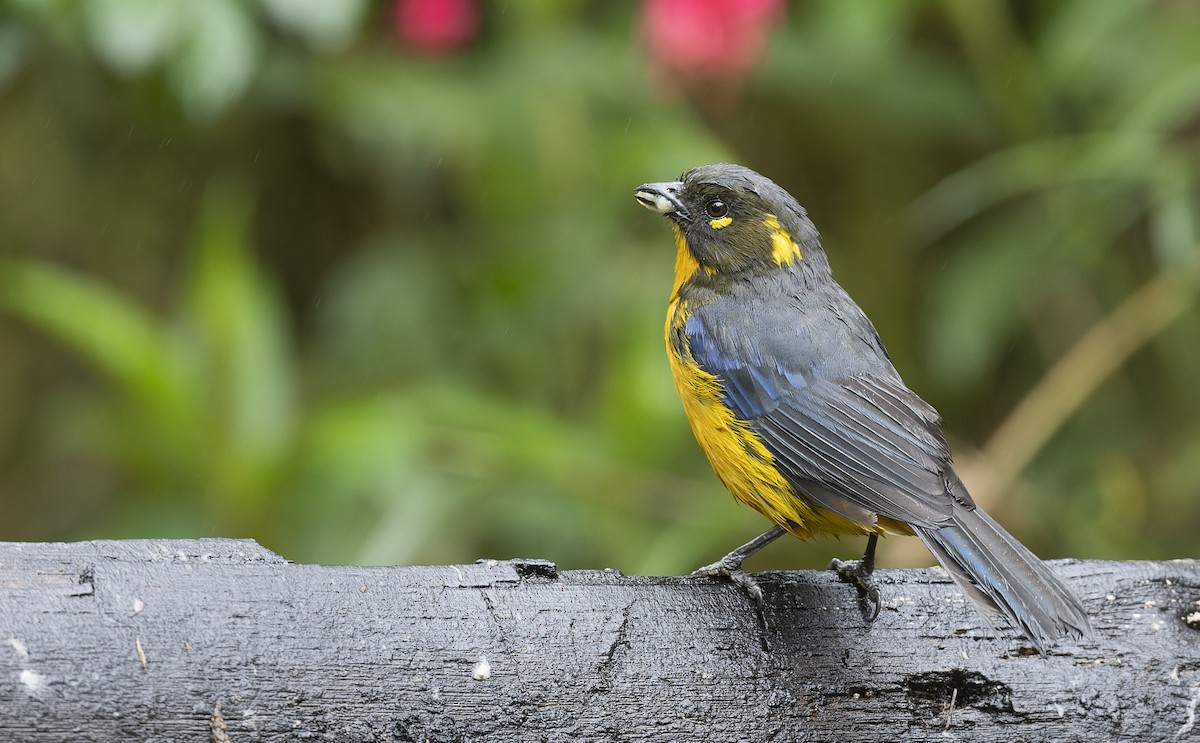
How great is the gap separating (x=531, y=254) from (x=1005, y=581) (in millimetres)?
2954

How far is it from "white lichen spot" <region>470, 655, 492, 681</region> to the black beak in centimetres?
168

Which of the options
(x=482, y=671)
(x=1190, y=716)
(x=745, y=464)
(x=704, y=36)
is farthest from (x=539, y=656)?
(x=704, y=36)

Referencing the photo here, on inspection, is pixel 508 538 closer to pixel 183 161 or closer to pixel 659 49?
pixel 659 49

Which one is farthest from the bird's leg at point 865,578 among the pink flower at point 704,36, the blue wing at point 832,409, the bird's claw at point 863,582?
the pink flower at point 704,36

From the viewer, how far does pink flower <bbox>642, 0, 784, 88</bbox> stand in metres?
4.70

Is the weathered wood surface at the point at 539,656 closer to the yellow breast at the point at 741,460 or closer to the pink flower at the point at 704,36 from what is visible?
the yellow breast at the point at 741,460

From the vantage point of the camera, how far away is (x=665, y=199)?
3768mm

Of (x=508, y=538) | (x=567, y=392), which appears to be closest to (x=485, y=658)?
(x=508, y=538)

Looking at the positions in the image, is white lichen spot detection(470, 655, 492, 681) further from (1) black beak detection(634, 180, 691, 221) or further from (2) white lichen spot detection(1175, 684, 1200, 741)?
(1) black beak detection(634, 180, 691, 221)

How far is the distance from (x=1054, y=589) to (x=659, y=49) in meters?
2.73

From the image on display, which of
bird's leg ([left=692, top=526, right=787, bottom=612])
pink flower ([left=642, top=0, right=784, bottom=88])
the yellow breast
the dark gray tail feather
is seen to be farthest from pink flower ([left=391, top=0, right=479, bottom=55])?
the dark gray tail feather

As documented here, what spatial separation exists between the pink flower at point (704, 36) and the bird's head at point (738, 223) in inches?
43.1

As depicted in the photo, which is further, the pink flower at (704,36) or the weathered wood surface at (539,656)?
the pink flower at (704,36)

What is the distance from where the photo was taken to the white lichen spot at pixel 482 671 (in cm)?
239
